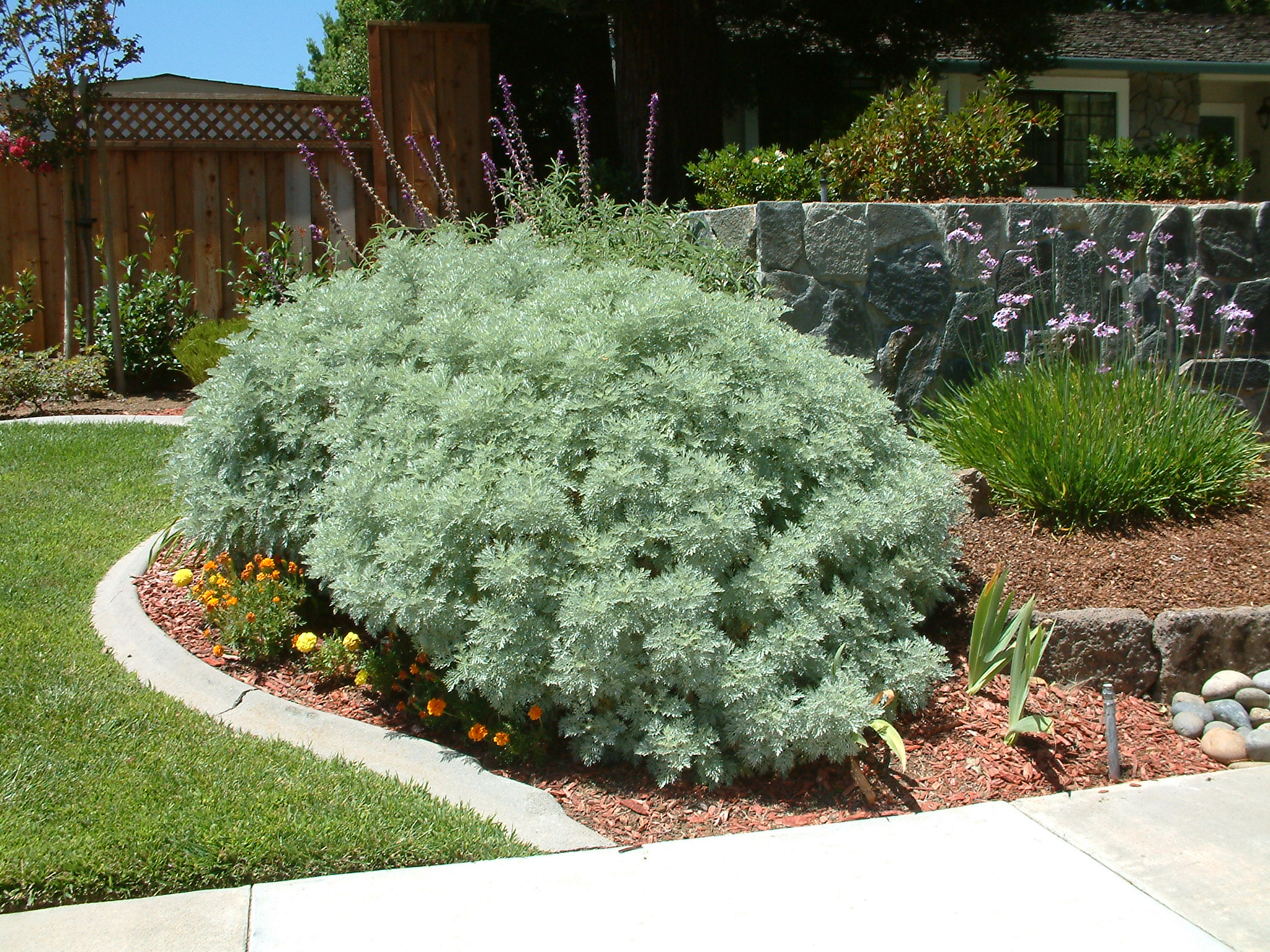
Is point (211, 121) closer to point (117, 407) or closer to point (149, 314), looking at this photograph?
point (149, 314)

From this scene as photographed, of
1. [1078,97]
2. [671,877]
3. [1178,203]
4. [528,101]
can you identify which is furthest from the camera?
[1078,97]

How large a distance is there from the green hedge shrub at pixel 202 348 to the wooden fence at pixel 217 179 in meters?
1.07

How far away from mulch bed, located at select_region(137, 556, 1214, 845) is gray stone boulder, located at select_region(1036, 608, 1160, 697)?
0.24 ft

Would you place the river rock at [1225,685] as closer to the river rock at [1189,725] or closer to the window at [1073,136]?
the river rock at [1189,725]

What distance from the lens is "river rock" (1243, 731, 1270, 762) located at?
397 cm

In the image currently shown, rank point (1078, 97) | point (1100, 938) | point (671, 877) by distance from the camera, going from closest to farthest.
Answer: point (1100, 938) → point (671, 877) → point (1078, 97)

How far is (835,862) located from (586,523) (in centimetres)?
136

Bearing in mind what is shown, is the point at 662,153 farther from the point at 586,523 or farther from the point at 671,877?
the point at 671,877

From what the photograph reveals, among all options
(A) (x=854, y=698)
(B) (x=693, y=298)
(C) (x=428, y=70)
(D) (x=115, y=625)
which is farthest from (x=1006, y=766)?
(C) (x=428, y=70)

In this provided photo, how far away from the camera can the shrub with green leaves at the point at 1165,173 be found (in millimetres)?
10766

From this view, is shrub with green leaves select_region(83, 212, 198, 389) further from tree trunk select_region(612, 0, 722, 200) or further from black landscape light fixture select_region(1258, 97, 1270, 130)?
black landscape light fixture select_region(1258, 97, 1270, 130)

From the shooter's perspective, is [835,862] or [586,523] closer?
[835,862]

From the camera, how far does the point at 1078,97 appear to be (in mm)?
17391

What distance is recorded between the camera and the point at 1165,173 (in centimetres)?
1123
